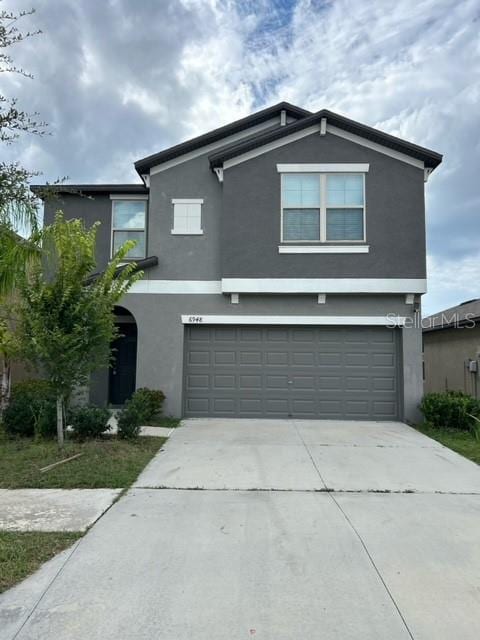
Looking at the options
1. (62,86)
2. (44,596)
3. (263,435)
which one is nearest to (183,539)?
(44,596)

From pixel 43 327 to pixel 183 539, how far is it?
4.37 meters

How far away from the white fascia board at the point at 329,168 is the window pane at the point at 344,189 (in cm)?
13

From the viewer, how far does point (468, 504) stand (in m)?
5.32

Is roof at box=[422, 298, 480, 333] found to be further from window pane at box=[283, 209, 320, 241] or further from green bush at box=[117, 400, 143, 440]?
green bush at box=[117, 400, 143, 440]

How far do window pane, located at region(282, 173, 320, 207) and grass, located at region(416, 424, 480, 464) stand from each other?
6.12 m

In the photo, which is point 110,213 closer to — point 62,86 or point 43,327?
point 62,86

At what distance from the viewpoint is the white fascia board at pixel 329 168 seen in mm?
10852

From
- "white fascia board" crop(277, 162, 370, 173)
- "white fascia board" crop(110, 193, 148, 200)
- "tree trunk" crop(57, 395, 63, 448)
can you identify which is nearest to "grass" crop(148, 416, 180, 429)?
"tree trunk" crop(57, 395, 63, 448)

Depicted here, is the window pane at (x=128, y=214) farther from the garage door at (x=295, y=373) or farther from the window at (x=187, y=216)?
the garage door at (x=295, y=373)

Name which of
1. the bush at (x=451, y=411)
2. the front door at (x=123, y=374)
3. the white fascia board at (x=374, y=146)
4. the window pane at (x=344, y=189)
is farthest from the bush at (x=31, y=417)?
the white fascia board at (x=374, y=146)

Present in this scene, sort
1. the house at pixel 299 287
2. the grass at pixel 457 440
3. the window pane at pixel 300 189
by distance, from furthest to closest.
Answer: the window pane at pixel 300 189 → the house at pixel 299 287 → the grass at pixel 457 440

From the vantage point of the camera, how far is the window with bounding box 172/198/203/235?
445 inches

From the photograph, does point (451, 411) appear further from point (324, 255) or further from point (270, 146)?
point (270, 146)

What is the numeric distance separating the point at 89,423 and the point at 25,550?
14.1 feet
